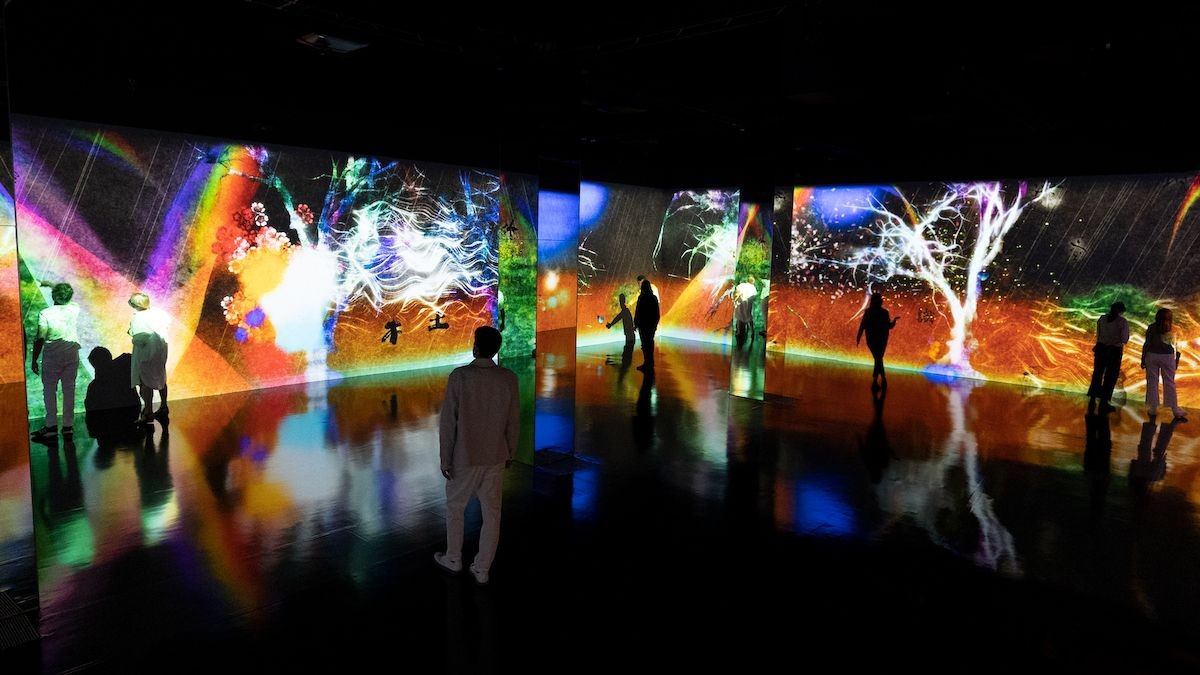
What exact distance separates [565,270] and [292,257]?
198 inches

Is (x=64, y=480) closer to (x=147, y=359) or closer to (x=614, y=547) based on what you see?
(x=147, y=359)

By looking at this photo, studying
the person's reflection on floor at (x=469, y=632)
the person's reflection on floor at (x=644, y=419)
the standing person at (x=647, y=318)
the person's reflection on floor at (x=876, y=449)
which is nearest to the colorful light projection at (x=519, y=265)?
the person's reflection on floor at (x=644, y=419)

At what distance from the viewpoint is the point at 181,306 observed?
27.7 feet

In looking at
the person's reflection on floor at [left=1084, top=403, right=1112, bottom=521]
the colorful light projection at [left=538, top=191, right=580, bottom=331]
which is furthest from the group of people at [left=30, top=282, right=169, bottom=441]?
the person's reflection on floor at [left=1084, top=403, right=1112, bottom=521]

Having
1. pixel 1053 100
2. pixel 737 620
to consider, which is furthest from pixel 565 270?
pixel 1053 100

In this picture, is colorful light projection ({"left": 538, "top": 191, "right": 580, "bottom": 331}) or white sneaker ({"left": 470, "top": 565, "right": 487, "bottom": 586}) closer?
white sneaker ({"left": 470, "top": 565, "right": 487, "bottom": 586})

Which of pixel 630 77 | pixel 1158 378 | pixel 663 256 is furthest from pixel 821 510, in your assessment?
pixel 663 256

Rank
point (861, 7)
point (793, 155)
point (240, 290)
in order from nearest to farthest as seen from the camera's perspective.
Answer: point (861, 7) → point (240, 290) → point (793, 155)

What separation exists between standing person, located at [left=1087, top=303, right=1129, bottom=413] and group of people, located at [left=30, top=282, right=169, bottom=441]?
36.6ft

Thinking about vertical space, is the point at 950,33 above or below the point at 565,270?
above

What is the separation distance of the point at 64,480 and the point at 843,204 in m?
11.7

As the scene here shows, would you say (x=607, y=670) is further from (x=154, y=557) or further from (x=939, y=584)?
(x=154, y=557)

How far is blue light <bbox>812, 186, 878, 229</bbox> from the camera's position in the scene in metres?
12.7

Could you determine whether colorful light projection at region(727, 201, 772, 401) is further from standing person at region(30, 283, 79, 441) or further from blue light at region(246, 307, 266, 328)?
standing person at region(30, 283, 79, 441)
